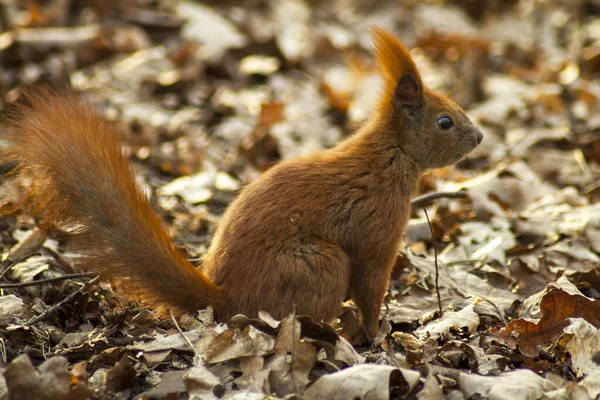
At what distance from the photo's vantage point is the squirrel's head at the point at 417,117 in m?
4.27

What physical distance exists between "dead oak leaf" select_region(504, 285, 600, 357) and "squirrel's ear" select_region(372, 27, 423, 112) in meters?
1.34

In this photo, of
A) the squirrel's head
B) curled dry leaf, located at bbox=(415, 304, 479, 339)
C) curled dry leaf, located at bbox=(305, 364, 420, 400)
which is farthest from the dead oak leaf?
the squirrel's head

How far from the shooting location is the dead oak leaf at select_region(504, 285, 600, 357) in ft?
11.8

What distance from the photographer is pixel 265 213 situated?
367cm

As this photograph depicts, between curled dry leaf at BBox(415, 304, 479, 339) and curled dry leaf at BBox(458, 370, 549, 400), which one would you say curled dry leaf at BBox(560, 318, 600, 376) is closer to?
curled dry leaf at BBox(458, 370, 549, 400)

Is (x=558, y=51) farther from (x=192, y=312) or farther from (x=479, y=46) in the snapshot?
(x=192, y=312)

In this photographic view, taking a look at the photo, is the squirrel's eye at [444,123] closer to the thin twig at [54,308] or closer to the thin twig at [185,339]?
the thin twig at [185,339]

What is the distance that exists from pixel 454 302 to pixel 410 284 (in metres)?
0.39

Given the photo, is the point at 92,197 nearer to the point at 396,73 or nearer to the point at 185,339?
the point at 185,339

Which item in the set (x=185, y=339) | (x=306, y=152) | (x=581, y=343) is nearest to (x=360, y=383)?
(x=185, y=339)

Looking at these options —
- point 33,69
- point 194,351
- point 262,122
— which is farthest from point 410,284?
point 33,69

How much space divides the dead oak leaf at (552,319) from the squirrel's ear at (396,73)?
134 centimetres

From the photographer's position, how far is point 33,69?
736 cm

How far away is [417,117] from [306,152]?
2.46 meters
